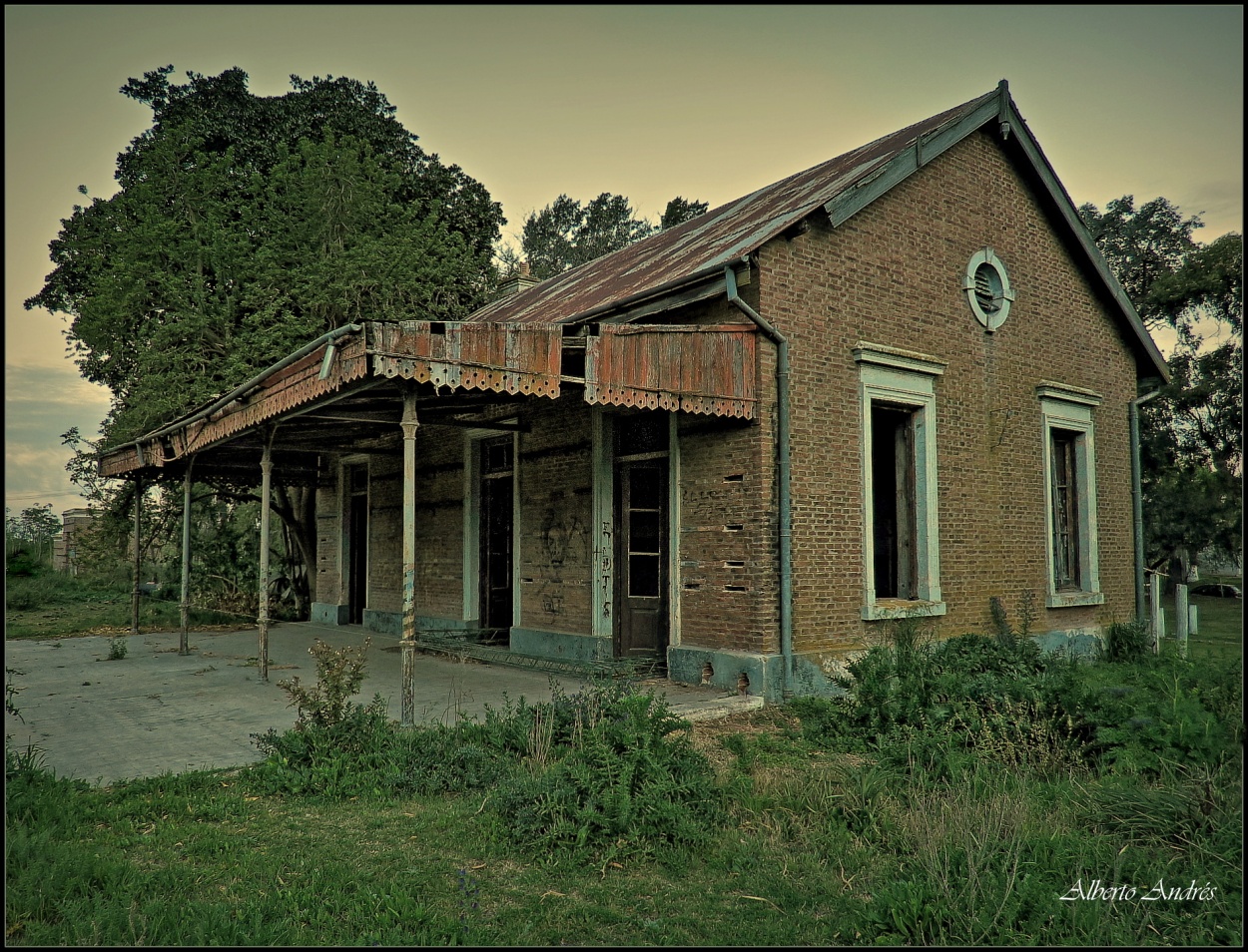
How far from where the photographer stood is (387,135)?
887 inches

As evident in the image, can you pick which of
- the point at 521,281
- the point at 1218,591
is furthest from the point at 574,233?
the point at 1218,591

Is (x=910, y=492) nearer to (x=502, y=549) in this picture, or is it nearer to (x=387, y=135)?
(x=502, y=549)

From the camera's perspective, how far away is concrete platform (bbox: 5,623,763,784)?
6551mm

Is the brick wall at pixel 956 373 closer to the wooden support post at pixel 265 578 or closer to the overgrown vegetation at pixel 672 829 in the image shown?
the overgrown vegetation at pixel 672 829

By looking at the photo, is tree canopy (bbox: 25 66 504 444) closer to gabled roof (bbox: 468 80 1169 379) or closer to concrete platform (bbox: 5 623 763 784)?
gabled roof (bbox: 468 80 1169 379)

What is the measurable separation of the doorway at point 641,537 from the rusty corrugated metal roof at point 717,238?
1.70 metres

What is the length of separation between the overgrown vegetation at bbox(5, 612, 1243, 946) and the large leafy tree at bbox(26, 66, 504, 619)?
41.7 ft

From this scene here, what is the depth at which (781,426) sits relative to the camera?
8781 millimetres

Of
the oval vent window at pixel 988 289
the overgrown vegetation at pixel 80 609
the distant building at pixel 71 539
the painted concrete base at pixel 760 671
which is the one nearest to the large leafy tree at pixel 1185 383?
the oval vent window at pixel 988 289

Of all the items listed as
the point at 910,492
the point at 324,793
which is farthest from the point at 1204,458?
the point at 324,793

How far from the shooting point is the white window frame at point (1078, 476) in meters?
11.7

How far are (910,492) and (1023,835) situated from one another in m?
6.46

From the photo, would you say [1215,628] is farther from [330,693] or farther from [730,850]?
[330,693]

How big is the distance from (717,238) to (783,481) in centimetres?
Answer: 375
